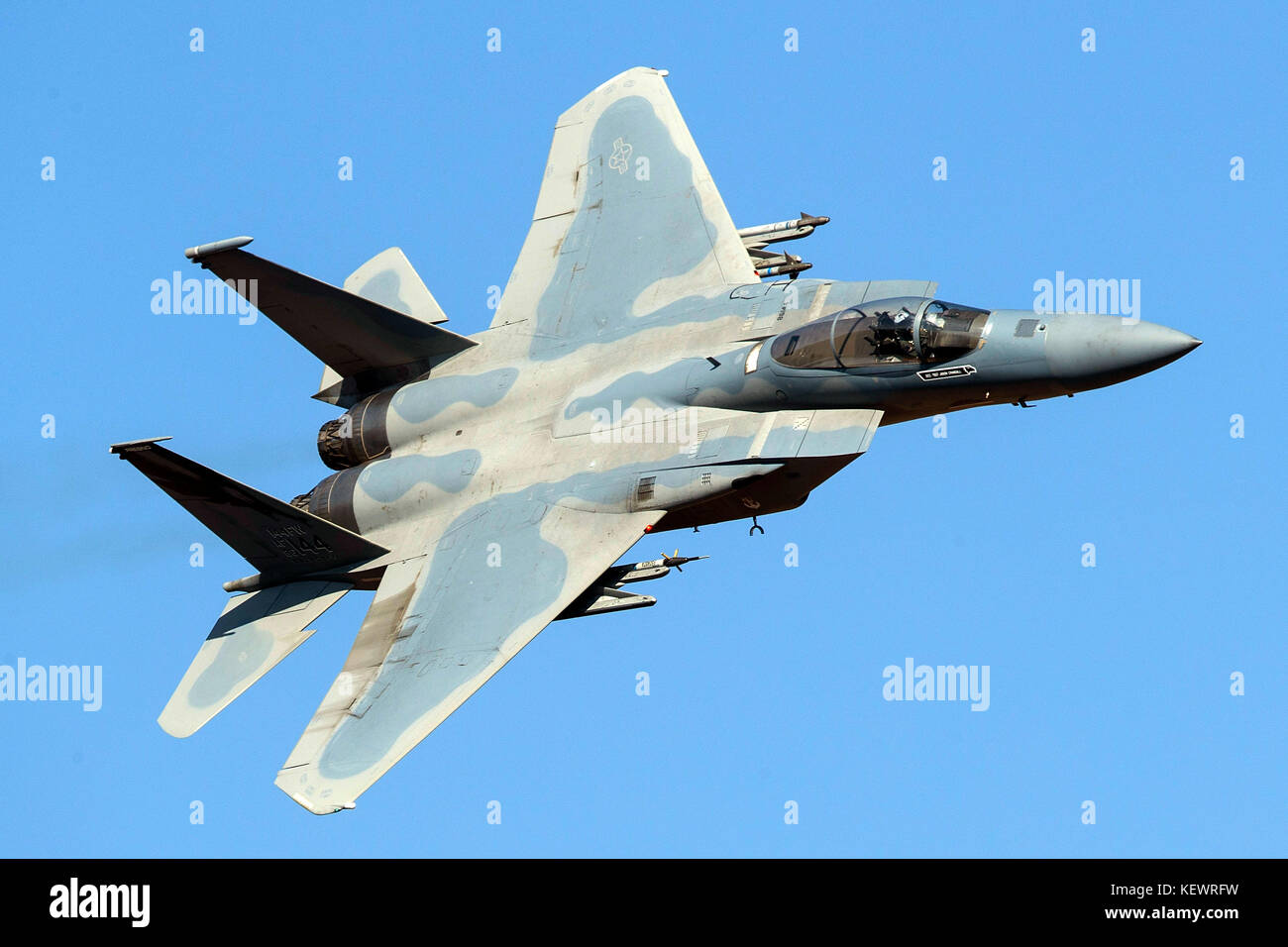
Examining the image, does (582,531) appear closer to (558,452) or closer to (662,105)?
(558,452)

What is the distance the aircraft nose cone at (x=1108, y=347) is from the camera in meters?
23.3

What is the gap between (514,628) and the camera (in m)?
24.8

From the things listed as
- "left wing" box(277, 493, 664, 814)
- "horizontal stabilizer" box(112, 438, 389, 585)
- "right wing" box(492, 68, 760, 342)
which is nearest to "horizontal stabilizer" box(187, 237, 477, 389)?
"right wing" box(492, 68, 760, 342)

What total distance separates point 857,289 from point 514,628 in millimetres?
5849

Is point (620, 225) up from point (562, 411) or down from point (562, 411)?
up

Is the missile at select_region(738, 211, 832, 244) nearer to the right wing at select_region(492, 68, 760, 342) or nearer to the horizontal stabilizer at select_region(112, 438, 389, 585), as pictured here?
the right wing at select_region(492, 68, 760, 342)

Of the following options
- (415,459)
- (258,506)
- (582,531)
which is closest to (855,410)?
(582,531)

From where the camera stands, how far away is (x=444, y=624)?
25.3 metres

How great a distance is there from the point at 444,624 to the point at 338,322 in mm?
4964

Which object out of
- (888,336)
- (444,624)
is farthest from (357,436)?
(888,336)

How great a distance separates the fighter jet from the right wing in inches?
1.4

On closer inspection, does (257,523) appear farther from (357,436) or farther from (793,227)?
(793,227)

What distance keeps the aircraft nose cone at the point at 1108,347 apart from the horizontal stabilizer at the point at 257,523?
29.3ft

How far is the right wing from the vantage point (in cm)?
2738
